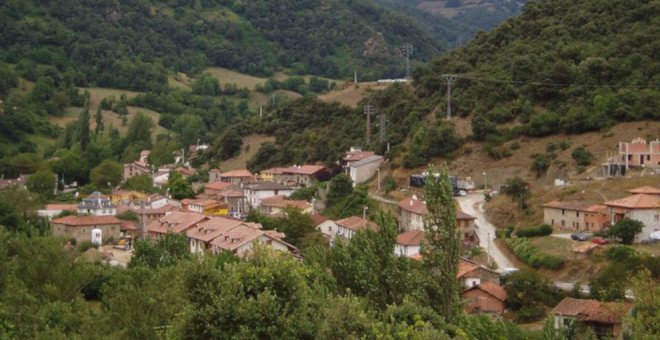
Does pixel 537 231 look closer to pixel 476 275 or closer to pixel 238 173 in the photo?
pixel 476 275

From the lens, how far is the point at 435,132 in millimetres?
55344

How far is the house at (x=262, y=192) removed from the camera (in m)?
58.7

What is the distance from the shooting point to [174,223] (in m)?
51.9

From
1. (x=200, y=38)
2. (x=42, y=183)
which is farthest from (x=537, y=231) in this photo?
(x=200, y=38)

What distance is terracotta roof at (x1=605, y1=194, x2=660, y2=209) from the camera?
38.2m

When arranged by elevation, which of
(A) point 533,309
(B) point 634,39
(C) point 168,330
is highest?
(B) point 634,39

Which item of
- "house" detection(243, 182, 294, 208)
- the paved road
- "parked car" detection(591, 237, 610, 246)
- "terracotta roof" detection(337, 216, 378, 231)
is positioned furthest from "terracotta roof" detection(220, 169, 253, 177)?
"parked car" detection(591, 237, 610, 246)

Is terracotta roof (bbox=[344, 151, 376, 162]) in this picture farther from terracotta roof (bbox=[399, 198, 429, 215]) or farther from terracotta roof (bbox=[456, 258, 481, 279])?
terracotta roof (bbox=[456, 258, 481, 279])

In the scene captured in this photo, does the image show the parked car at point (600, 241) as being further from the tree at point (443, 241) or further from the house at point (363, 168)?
the house at point (363, 168)

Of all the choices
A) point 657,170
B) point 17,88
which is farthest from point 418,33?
point 657,170

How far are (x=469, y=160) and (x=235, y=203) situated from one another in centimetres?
1373

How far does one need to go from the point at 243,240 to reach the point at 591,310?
58.3 ft

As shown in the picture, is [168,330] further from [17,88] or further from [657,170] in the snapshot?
[17,88]

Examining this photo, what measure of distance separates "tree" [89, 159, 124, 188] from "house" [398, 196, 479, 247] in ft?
89.4
